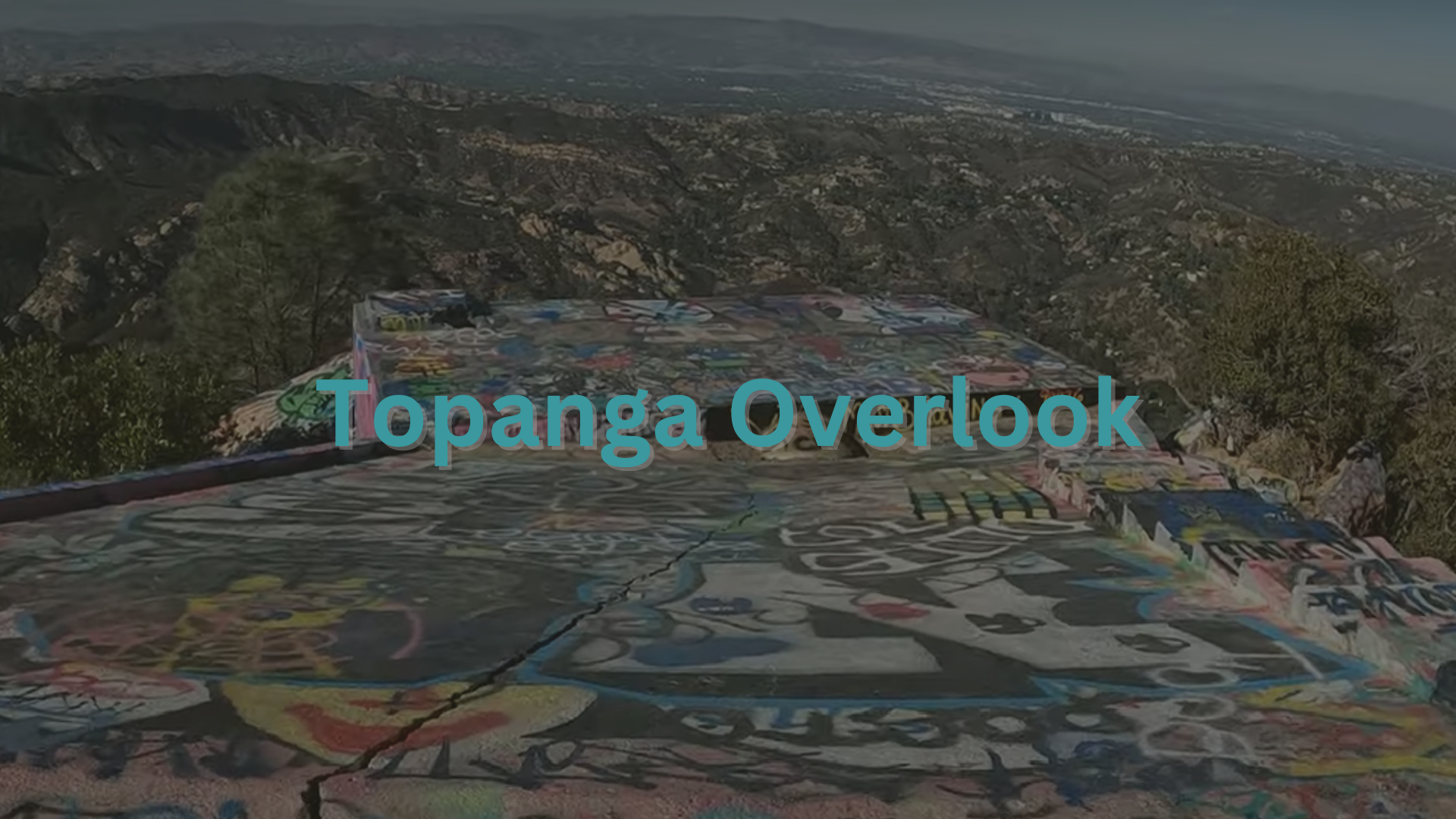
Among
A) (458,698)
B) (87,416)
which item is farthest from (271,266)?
(458,698)

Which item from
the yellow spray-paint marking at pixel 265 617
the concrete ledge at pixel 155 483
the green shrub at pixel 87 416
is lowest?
the green shrub at pixel 87 416

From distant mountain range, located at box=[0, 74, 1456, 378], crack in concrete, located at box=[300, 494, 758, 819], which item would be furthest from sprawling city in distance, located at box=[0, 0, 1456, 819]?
distant mountain range, located at box=[0, 74, 1456, 378]

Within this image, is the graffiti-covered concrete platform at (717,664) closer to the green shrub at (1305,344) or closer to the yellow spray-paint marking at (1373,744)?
the yellow spray-paint marking at (1373,744)

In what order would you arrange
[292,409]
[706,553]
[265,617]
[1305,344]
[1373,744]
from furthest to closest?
[292,409], [1305,344], [706,553], [265,617], [1373,744]

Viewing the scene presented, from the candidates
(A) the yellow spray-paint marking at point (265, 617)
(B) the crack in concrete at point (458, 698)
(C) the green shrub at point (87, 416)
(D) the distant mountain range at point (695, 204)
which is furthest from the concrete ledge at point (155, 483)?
(D) the distant mountain range at point (695, 204)

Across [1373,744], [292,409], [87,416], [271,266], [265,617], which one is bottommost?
[292,409]

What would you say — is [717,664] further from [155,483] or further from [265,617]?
[155,483]
